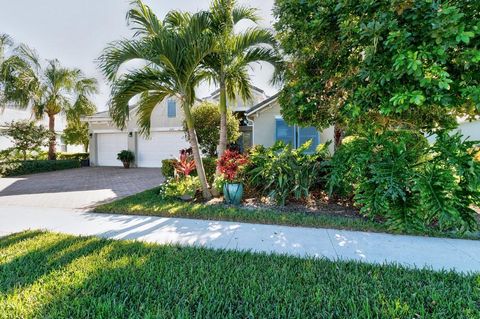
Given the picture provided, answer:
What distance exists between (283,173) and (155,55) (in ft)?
13.7

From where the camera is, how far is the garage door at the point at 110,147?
16953mm

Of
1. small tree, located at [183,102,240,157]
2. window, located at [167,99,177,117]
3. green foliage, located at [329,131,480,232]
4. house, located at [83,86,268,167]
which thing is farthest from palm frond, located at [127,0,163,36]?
window, located at [167,99,177,117]

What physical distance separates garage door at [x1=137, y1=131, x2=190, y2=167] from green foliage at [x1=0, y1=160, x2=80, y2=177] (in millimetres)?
4691

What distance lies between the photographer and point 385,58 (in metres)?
3.75

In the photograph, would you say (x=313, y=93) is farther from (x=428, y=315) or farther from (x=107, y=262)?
(x=107, y=262)

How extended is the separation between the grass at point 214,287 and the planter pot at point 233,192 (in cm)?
283

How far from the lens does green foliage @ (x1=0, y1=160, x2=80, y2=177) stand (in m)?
12.4

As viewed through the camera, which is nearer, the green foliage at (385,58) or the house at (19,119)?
the green foliage at (385,58)

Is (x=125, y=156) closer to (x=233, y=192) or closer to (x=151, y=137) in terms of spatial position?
(x=151, y=137)

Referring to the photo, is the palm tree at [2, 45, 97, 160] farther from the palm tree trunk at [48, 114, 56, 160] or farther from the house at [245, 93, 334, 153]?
the house at [245, 93, 334, 153]

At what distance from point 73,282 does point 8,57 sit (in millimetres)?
16746

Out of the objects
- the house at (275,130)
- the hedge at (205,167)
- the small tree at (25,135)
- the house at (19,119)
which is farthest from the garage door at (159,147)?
the hedge at (205,167)

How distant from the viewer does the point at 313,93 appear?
5.61 meters

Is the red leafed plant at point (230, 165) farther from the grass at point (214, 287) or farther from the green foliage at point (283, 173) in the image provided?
the grass at point (214, 287)
